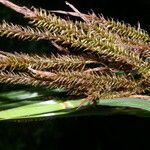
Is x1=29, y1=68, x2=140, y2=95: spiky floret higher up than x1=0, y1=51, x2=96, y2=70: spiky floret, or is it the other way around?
x1=0, y1=51, x2=96, y2=70: spiky floret

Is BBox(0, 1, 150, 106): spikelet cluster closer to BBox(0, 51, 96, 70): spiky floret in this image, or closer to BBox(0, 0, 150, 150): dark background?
BBox(0, 51, 96, 70): spiky floret

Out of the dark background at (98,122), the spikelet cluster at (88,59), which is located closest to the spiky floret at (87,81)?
the spikelet cluster at (88,59)

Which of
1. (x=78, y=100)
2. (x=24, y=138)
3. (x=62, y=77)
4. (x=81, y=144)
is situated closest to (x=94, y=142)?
(x=81, y=144)

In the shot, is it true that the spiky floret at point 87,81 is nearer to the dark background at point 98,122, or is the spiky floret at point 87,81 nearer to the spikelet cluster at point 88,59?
the spikelet cluster at point 88,59

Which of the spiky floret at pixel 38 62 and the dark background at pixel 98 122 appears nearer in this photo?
the spiky floret at pixel 38 62

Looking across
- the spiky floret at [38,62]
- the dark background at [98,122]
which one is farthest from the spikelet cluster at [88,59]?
the dark background at [98,122]

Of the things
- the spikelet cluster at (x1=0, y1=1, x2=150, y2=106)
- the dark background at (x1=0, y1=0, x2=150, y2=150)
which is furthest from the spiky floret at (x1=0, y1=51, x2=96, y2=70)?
the dark background at (x1=0, y1=0, x2=150, y2=150)

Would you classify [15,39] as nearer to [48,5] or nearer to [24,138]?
[48,5]

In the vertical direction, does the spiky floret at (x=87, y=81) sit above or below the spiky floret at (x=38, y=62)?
below

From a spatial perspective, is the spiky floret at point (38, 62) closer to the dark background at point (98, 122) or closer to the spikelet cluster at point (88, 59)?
the spikelet cluster at point (88, 59)
